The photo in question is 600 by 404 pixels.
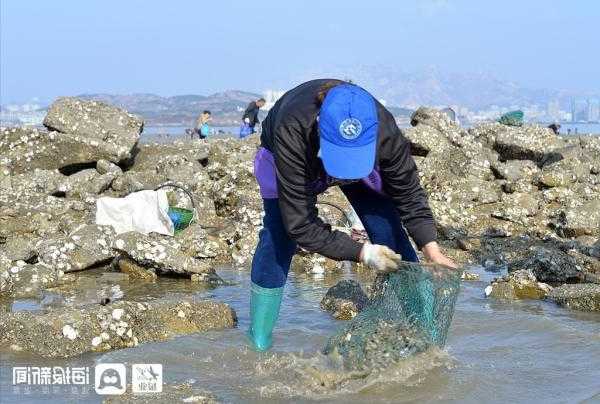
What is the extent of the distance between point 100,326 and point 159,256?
7.40ft

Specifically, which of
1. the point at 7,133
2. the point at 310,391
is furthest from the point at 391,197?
the point at 7,133

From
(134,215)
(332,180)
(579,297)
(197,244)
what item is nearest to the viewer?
(332,180)

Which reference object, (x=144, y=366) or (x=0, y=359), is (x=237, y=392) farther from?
(x=0, y=359)

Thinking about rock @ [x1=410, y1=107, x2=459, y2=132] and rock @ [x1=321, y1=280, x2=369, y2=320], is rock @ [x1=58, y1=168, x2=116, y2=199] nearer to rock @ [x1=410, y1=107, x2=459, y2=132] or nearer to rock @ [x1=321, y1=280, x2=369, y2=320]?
rock @ [x1=321, y1=280, x2=369, y2=320]

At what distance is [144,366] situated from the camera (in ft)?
15.4

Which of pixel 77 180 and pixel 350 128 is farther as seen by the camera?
pixel 77 180

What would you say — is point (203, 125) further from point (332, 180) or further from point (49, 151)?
point (332, 180)

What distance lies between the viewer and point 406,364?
450 centimetres

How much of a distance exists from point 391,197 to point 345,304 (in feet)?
5.92

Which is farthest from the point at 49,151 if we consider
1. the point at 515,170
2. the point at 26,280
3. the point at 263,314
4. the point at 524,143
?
the point at 263,314

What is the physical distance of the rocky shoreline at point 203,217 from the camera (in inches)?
218

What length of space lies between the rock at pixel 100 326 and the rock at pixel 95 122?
22.4 feet

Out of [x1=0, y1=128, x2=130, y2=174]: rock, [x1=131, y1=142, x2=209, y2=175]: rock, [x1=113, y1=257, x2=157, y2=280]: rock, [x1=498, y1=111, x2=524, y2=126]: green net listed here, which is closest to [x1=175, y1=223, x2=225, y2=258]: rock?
[x1=113, y1=257, x2=157, y2=280]: rock

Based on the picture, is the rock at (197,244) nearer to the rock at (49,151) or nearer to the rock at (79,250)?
the rock at (79,250)
